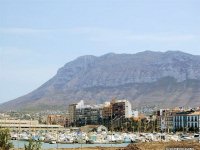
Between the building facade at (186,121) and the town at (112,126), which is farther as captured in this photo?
the building facade at (186,121)

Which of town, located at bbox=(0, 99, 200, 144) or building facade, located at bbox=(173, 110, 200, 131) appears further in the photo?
building facade, located at bbox=(173, 110, 200, 131)

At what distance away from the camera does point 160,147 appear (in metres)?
40.6

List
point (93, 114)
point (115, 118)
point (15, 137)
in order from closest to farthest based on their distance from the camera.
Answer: point (15, 137) → point (115, 118) → point (93, 114)

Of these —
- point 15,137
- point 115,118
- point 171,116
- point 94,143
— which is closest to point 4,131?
point 94,143

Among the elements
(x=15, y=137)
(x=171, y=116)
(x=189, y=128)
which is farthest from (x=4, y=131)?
(x=171, y=116)

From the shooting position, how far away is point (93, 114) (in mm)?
150000

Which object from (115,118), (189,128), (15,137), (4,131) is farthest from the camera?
(115,118)

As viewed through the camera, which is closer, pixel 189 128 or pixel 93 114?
pixel 189 128

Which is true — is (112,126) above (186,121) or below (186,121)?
below

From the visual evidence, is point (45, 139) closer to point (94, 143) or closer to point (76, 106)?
point (94, 143)

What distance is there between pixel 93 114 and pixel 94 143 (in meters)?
76.8

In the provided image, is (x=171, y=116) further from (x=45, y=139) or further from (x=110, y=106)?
(x=45, y=139)

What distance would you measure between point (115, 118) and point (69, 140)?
59814 millimetres

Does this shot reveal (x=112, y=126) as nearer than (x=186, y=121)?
Yes
